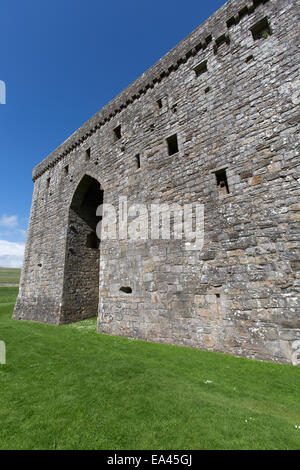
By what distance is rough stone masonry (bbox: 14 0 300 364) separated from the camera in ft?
17.7

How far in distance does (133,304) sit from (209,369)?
3.74 meters

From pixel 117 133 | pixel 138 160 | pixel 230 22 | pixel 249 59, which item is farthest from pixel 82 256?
pixel 230 22

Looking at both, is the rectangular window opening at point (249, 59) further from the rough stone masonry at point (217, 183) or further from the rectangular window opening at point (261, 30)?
the rectangular window opening at point (261, 30)

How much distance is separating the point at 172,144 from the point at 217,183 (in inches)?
114

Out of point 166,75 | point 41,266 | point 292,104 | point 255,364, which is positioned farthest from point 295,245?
point 41,266

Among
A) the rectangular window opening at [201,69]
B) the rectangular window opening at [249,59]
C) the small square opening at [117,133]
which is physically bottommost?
the rectangular window opening at [249,59]

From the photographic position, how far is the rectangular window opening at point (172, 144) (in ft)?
27.4

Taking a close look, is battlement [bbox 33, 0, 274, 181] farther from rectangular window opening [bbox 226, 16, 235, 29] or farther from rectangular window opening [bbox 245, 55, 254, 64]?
rectangular window opening [bbox 245, 55, 254, 64]

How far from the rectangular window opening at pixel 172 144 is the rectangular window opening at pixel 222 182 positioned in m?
2.43

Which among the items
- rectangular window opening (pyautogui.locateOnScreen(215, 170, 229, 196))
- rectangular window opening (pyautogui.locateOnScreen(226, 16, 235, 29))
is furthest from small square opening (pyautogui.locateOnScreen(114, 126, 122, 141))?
rectangular window opening (pyautogui.locateOnScreen(215, 170, 229, 196))

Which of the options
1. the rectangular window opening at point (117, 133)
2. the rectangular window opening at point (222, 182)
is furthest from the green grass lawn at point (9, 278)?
the rectangular window opening at point (222, 182)

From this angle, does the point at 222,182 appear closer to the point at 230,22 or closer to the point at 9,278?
the point at 230,22

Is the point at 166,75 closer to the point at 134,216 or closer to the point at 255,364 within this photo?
the point at 134,216

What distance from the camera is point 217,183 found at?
22.3ft
